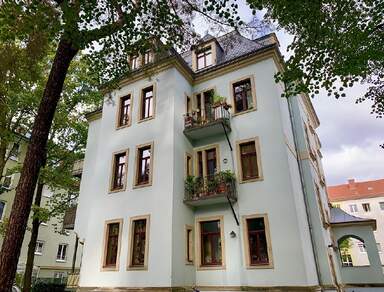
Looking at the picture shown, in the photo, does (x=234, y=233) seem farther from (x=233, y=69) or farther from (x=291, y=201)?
(x=233, y=69)

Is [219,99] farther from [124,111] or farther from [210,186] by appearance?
[124,111]

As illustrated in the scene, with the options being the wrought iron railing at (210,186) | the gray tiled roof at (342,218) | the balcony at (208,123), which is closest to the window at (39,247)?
the wrought iron railing at (210,186)

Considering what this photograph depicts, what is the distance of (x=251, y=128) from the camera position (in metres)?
13.2

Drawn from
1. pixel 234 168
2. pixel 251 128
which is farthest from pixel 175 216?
pixel 251 128

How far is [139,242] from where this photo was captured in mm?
12336

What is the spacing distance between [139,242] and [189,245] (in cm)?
219

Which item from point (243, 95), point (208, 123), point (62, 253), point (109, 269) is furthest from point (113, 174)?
point (62, 253)

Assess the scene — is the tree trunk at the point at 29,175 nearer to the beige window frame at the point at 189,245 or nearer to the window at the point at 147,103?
the window at the point at 147,103

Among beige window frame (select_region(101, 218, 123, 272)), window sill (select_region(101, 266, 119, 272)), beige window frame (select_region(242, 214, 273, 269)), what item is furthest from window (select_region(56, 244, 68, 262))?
beige window frame (select_region(242, 214, 273, 269))

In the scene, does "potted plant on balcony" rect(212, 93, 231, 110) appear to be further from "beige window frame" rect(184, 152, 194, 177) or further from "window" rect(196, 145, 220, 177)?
"beige window frame" rect(184, 152, 194, 177)

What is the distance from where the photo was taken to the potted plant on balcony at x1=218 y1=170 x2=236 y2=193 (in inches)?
482

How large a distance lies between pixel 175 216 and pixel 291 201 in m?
4.76

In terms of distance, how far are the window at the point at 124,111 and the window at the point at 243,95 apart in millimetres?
5794

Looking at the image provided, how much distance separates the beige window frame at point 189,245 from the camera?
12.1 metres
